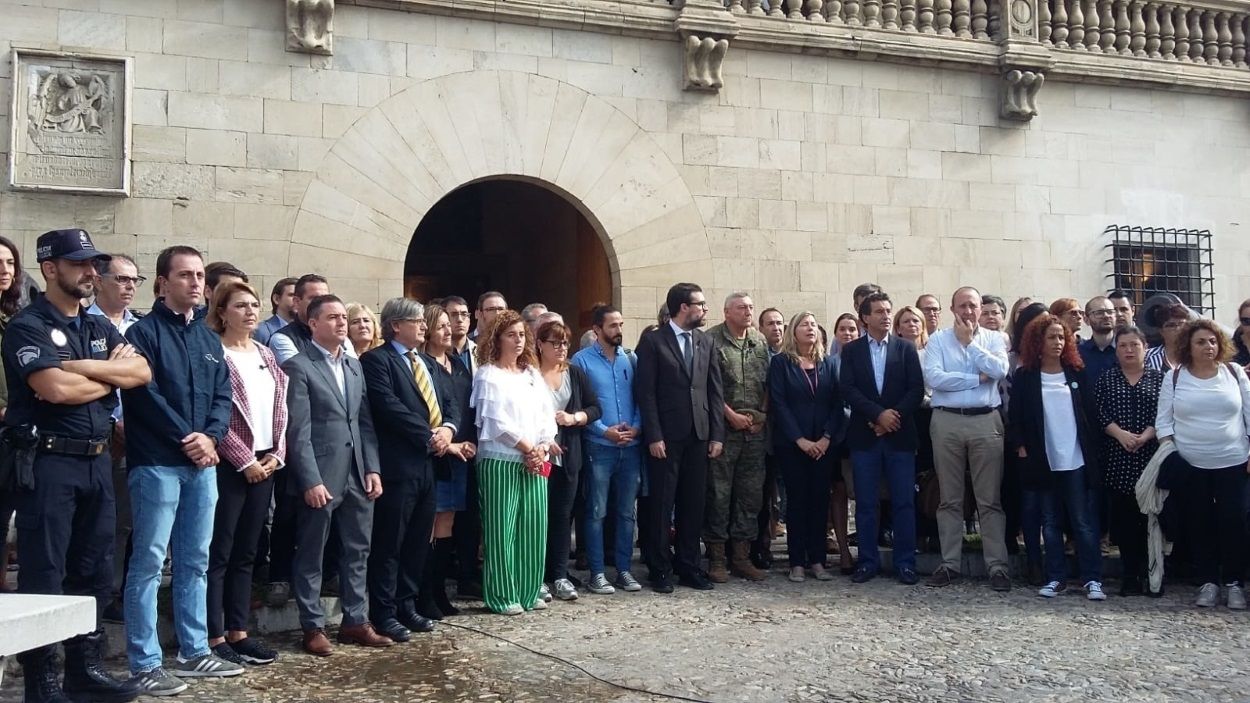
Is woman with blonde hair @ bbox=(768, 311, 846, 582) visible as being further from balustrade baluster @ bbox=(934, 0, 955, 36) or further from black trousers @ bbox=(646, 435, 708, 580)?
balustrade baluster @ bbox=(934, 0, 955, 36)

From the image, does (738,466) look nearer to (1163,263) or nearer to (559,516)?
(559,516)

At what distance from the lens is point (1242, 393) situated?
7.42 meters

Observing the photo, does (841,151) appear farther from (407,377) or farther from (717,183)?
(407,377)

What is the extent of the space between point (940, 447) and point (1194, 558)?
1.78 meters

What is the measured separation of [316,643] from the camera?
5828 millimetres

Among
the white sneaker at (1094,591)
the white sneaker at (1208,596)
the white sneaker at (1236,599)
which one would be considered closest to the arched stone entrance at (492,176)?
the white sneaker at (1094,591)

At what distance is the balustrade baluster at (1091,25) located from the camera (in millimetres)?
12359

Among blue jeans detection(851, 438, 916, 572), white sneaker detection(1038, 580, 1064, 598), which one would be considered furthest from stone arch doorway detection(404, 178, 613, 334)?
white sneaker detection(1038, 580, 1064, 598)

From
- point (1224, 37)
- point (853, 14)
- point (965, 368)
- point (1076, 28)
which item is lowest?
point (965, 368)

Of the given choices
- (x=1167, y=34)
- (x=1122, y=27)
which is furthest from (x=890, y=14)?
(x=1167, y=34)

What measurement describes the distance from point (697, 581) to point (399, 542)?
7.47 feet

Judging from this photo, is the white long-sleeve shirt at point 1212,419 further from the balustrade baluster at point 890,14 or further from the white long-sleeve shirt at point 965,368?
the balustrade baluster at point 890,14

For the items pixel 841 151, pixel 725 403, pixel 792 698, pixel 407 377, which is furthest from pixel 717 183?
pixel 792 698

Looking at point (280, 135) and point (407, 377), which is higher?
point (280, 135)
